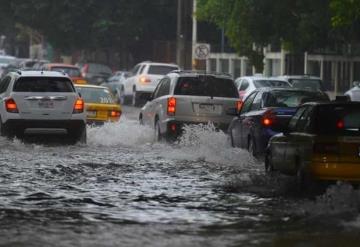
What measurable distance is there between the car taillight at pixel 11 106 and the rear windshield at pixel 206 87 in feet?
12.1

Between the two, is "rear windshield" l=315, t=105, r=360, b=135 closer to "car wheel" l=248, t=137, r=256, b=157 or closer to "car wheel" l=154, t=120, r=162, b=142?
"car wheel" l=248, t=137, r=256, b=157

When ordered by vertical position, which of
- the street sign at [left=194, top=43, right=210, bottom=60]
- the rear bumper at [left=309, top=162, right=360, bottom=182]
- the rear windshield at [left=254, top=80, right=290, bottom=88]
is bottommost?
the rear bumper at [left=309, top=162, right=360, bottom=182]

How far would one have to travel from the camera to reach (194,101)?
72.4 ft

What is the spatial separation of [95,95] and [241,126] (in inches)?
288

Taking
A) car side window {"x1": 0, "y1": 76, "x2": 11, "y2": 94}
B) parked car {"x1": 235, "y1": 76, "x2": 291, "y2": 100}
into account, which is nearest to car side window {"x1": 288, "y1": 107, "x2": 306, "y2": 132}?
car side window {"x1": 0, "y1": 76, "x2": 11, "y2": 94}

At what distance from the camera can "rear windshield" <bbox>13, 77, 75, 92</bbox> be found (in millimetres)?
21250

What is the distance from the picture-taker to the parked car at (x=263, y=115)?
18094 millimetres

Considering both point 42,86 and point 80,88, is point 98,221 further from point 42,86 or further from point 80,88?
point 80,88

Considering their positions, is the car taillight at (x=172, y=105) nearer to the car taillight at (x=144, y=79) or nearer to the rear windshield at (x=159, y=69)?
the car taillight at (x=144, y=79)

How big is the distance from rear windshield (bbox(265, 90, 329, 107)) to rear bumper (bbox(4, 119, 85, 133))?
4.48m

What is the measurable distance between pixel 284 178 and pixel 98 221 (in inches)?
187

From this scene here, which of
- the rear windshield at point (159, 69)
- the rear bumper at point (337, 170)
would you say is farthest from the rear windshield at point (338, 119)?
the rear windshield at point (159, 69)

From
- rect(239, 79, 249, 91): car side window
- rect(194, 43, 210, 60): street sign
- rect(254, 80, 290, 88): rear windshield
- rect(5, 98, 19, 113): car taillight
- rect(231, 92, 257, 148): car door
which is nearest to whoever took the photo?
rect(231, 92, 257, 148): car door

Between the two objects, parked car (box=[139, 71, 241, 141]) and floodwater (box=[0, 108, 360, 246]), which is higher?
parked car (box=[139, 71, 241, 141])
